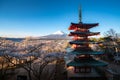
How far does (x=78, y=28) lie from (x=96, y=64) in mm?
4807

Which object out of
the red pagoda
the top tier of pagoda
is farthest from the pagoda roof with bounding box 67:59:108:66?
the top tier of pagoda

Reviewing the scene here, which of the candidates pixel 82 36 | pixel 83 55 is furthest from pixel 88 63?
pixel 82 36

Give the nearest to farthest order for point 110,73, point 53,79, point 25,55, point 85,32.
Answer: point 25,55 < point 110,73 < point 53,79 < point 85,32

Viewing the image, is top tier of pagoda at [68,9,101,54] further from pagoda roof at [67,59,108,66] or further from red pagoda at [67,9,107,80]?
pagoda roof at [67,59,108,66]

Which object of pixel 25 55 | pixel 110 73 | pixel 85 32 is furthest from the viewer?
pixel 85 32

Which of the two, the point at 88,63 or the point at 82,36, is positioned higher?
the point at 82,36

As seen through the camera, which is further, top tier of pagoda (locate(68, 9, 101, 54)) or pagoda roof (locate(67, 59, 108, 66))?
top tier of pagoda (locate(68, 9, 101, 54))

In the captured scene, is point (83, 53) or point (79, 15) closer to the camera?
point (83, 53)

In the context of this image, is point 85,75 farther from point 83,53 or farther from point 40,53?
point 40,53

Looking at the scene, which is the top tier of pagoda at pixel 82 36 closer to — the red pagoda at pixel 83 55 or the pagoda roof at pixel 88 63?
the red pagoda at pixel 83 55

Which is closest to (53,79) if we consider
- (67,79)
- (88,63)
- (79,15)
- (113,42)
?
(67,79)

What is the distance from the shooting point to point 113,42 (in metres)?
29.1

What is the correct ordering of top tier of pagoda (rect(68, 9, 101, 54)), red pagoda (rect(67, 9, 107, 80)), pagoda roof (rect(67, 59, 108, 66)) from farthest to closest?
top tier of pagoda (rect(68, 9, 101, 54)) → red pagoda (rect(67, 9, 107, 80)) → pagoda roof (rect(67, 59, 108, 66))

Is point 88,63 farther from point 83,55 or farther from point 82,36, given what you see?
point 82,36
